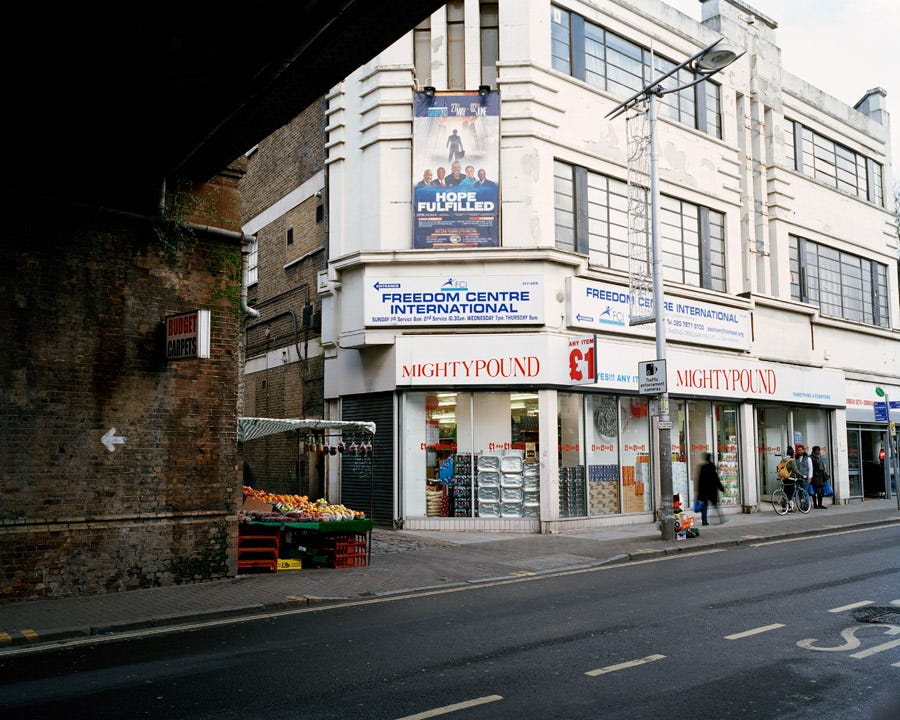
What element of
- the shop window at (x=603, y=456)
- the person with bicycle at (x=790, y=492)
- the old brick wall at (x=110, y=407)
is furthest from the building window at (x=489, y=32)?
the person with bicycle at (x=790, y=492)

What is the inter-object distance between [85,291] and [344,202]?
32.9 ft

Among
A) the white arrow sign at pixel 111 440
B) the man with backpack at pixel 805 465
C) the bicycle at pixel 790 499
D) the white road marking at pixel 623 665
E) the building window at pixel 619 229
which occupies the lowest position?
the white road marking at pixel 623 665

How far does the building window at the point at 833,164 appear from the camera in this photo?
2791 centimetres

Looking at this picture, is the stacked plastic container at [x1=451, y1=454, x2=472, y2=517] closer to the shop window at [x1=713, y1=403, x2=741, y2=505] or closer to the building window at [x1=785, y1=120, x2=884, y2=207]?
the shop window at [x1=713, y1=403, x2=741, y2=505]

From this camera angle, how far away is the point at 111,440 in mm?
11109

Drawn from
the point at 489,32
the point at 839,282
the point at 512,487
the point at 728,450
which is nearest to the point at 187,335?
the point at 512,487

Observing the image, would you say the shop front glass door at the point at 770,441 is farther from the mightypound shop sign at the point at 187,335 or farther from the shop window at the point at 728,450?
the mightypound shop sign at the point at 187,335

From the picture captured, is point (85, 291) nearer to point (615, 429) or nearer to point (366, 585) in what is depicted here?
point (366, 585)

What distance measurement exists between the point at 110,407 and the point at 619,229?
555 inches

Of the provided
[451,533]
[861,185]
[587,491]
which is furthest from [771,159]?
[451,533]

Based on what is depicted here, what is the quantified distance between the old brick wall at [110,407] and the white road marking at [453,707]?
6723 mm

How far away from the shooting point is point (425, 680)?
6594 millimetres

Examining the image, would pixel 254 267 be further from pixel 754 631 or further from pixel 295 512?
pixel 754 631

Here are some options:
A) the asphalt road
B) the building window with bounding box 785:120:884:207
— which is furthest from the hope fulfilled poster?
the building window with bounding box 785:120:884:207
